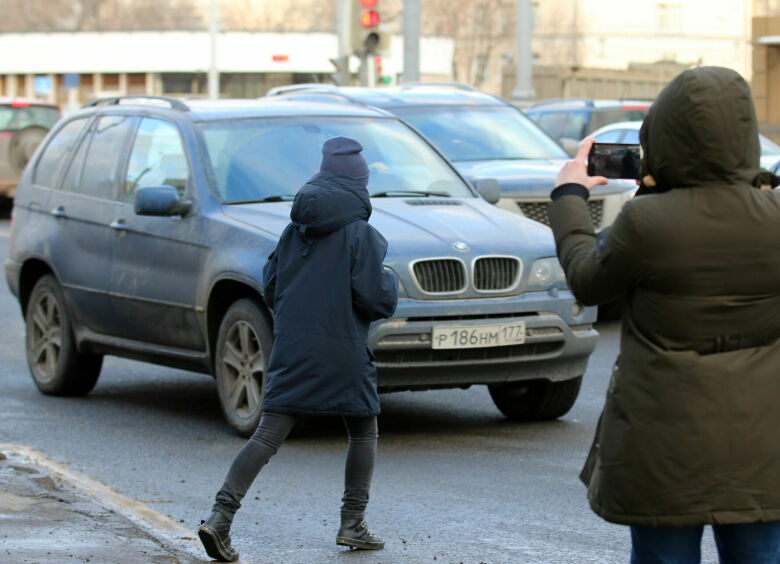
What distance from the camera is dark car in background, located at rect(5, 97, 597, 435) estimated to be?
24.8ft

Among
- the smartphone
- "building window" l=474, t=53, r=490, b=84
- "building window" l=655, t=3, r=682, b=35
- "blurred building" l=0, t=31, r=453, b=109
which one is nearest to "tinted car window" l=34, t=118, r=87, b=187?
the smartphone

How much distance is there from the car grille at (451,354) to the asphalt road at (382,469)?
45 centimetres

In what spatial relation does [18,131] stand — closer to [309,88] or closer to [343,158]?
[309,88]

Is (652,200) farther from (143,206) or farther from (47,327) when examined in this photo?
(47,327)

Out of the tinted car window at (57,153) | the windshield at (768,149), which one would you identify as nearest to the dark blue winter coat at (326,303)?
the tinted car window at (57,153)

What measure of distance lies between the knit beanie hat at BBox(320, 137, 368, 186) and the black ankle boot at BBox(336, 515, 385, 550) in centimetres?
123

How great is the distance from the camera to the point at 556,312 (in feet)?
25.6

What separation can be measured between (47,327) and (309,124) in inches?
85.8

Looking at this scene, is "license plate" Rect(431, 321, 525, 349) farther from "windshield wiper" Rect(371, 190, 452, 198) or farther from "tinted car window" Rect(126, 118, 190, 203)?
"tinted car window" Rect(126, 118, 190, 203)

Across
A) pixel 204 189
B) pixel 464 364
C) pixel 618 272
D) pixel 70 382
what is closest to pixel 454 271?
pixel 464 364

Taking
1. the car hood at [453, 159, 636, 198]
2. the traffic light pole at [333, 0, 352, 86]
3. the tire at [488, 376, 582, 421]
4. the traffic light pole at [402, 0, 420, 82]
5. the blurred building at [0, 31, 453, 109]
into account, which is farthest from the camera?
the blurred building at [0, 31, 453, 109]

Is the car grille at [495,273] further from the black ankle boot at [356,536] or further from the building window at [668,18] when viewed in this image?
the building window at [668,18]

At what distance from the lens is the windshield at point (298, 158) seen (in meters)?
8.35

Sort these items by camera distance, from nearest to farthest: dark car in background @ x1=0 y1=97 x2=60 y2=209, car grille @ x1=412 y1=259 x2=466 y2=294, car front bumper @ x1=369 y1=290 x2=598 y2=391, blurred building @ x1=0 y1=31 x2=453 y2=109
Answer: car front bumper @ x1=369 y1=290 x2=598 y2=391, car grille @ x1=412 y1=259 x2=466 y2=294, dark car in background @ x1=0 y1=97 x2=60 y2=209, blurred building @ x1=0 y1=31 x2=453 y2=109
